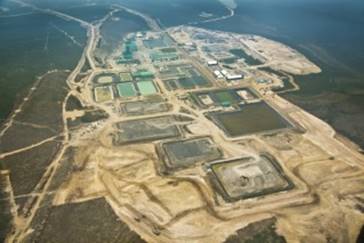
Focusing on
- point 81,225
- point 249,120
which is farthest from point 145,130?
point 81,225

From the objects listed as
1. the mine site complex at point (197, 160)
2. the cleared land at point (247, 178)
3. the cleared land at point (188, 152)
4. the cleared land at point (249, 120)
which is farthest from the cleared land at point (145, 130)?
the cleared land at point (247, 178)

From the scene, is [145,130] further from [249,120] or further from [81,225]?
[81,225]

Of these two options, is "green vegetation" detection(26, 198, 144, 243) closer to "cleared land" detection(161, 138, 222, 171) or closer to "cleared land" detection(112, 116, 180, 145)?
"cleared land" detection(161, 138, 222, 171)

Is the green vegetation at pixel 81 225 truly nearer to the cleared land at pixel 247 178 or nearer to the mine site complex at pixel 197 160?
the mine site complex at pixel 197 160

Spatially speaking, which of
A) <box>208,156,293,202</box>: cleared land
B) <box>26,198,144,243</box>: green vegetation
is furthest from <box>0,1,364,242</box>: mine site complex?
<box>26,198,144,243</box>: green vegetation

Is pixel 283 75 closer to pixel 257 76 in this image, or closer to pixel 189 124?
pixel 257 76

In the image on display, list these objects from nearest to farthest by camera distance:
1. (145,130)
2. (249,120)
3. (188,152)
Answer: (188,152) → (145,130) → (249,120)

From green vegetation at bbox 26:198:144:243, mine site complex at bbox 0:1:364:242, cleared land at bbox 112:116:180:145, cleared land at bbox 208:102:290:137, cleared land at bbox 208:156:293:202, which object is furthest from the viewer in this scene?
cleared land at bbox 208:102:290:137

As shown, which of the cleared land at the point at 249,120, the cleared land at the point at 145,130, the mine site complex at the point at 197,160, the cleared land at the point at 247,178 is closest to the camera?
the mine site complex at the point at 197,160
